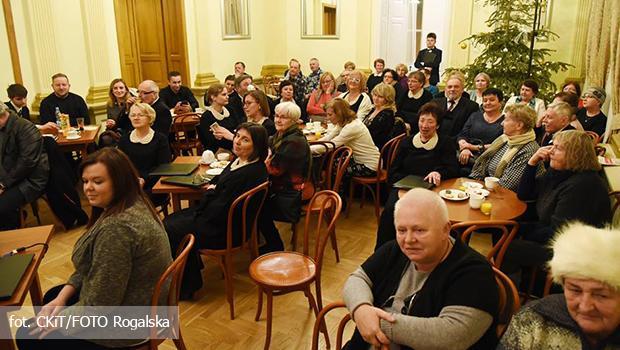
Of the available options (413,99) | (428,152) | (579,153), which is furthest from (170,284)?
(413,99)

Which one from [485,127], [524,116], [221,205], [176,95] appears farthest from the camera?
[176,95]

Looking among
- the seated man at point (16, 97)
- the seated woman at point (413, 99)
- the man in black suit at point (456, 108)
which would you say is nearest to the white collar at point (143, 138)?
the seated man at point (16, 97)

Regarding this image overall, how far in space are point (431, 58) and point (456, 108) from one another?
11.5 ft

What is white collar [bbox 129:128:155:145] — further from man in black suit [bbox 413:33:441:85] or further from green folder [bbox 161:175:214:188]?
man in black suit [bbox 413:33:441:85]

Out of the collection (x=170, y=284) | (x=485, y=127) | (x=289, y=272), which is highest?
(x=485, y=127)

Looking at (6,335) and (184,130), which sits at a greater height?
(184,130)

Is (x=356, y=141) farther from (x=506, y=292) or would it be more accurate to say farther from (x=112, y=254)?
(x=112, y=254)

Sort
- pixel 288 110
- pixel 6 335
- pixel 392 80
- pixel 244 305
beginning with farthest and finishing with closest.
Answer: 1. pixel 392 80
2. pixel 288 110
3. pixel 244 305
4. pixel 6 335

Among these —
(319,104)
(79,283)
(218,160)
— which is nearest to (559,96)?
(319,104)

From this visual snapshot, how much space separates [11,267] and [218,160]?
1968mm

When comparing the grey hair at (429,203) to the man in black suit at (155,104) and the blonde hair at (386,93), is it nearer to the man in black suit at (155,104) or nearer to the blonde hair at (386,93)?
the blonde hair at (386,93)

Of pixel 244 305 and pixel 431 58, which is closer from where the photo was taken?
pixel 244 305

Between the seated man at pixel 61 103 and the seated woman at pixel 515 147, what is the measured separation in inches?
181

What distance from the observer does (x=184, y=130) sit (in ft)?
19.0
